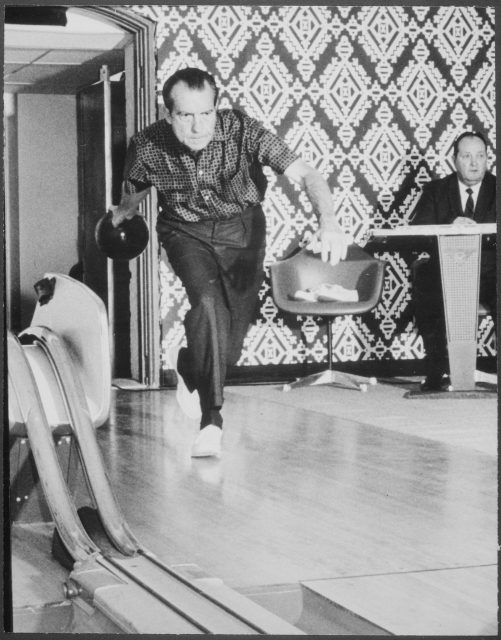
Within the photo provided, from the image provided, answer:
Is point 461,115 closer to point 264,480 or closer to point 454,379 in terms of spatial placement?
point 454,379

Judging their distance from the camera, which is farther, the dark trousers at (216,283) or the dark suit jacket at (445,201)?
the dark suit jacket at (445,201)

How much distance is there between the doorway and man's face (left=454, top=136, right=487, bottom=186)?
5.44 feet

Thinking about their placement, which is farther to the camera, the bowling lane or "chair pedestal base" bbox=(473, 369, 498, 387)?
"chair pedestal base" bbox=(473, 369, 498, 387)

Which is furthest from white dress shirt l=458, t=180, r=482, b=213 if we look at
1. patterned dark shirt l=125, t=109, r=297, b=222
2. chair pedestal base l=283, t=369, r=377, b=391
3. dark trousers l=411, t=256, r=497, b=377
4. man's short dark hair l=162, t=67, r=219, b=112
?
man's short dark hair l=162, t=67, r=219, b=112

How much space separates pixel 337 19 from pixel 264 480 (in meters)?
3.67

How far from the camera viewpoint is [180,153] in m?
3.43

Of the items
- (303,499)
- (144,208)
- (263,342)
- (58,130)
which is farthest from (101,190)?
(303,499)

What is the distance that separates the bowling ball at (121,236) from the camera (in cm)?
337

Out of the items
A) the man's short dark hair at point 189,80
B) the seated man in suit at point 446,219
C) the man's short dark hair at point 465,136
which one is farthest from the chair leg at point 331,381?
the man's short dark hair at point 189,80

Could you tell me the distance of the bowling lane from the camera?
2.15m

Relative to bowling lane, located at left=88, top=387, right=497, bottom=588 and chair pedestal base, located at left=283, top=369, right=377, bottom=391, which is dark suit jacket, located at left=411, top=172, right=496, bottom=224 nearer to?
chair pedestal base, located at left=283, top=369, right=377, bottom=391

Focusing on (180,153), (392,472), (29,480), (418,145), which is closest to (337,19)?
(418,145)

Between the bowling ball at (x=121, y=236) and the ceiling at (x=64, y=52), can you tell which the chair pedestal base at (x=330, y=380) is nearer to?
the bowling ball at (x=121, y=236)

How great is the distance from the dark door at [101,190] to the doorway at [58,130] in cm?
28
